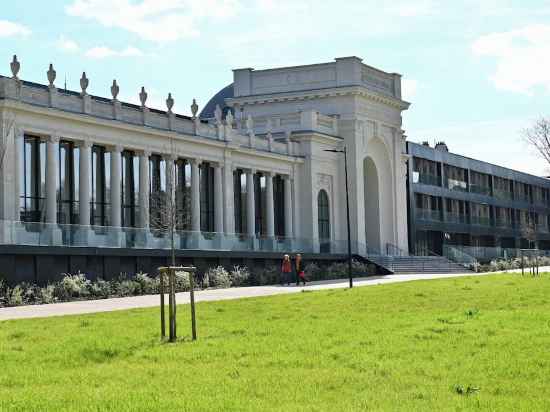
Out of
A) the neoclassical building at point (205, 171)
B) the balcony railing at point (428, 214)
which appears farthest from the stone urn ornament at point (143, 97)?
the balcony railing at point (428, 214)

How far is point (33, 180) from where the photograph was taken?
43625mm

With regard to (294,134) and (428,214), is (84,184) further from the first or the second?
(428,214)

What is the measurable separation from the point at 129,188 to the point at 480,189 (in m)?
72.8

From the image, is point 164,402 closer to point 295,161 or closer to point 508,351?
point 508,351

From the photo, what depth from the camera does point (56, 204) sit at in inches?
1750

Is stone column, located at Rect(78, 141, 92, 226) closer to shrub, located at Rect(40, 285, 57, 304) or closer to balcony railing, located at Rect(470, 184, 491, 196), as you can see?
shrub, located at Rect(40, 285, 57, 304)

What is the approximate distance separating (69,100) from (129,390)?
35.6 metres

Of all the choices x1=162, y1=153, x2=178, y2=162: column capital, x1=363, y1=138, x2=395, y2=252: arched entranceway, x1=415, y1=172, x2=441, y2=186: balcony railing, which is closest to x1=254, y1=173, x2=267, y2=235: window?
x1=162, y1=153, x2=178, y2=162: column capital

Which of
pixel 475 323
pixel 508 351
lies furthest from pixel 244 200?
pixel 508 351

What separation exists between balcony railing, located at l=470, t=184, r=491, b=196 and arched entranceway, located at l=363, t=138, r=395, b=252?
1470 inches

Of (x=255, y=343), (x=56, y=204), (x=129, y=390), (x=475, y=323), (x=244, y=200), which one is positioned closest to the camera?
(x=129, y=390)

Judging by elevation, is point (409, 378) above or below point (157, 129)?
below

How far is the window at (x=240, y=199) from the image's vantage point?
6206cm

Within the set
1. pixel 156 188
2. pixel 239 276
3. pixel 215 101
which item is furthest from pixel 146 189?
pixel 215 101
